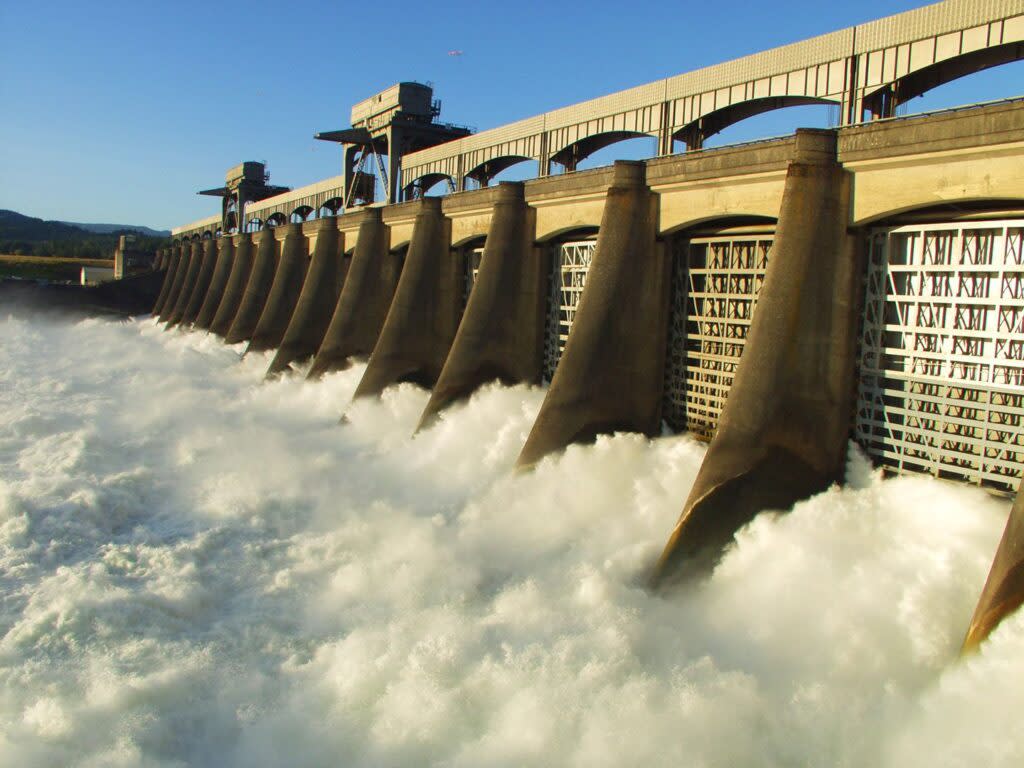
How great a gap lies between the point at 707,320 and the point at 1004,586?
748 cm

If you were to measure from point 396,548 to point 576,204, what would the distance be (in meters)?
8.69

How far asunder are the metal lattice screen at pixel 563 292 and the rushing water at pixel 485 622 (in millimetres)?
2443

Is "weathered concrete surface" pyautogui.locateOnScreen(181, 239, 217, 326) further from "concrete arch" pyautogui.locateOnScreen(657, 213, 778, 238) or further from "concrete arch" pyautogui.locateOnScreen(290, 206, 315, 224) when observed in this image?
"concrete arch" pyautogui.locateOnScreen(657, 213, 778, 238)

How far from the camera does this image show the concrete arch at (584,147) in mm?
20969

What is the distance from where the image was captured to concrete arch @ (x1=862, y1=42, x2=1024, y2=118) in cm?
1277

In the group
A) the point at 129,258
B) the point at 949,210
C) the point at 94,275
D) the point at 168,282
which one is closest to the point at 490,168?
the point at 949,210

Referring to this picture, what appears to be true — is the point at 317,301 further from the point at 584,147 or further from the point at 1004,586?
the point at 1004,586

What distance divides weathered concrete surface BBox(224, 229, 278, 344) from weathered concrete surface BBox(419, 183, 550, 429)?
2038 centimetres

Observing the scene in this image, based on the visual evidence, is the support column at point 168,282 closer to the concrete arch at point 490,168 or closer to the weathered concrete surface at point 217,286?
the weathered concrete surface at point 217,286

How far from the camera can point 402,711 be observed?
28.3ft

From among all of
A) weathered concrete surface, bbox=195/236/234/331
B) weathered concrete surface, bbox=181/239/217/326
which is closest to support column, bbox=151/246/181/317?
weathered concrete surface, bbox=181/239/217/326

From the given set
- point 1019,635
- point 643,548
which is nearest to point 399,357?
point 643,548

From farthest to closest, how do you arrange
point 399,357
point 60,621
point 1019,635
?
point 399,357 → point 60,621 → point 1019,635

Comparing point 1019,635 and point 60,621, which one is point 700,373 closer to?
point 1019,635
